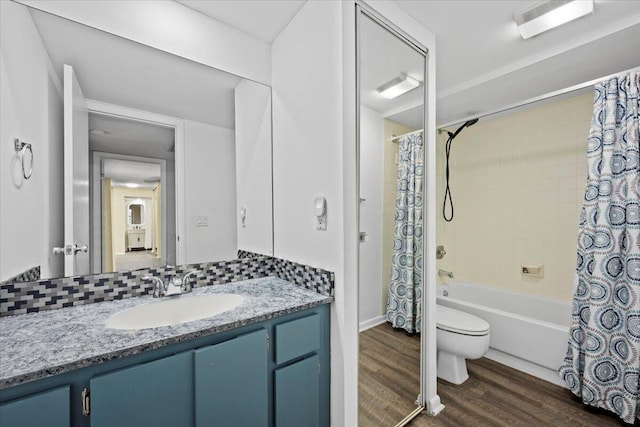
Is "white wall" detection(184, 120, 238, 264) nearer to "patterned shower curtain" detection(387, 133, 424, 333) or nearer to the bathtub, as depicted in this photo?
"patterned shower curtain" detection(387, 133, 424, 333)

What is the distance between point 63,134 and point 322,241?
4.12ft

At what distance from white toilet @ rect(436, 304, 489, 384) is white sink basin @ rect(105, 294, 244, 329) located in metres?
1.57

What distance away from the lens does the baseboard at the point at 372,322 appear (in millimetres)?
1521

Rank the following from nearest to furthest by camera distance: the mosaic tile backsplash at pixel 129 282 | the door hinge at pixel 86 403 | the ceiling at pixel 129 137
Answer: the door hinge at pixel 86 403 → the mosaic tile backsplash at pixel 129 282 → the ceiling at pixel 129 137

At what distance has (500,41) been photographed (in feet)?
6.15

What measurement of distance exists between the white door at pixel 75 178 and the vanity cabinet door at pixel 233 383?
76 centimetres

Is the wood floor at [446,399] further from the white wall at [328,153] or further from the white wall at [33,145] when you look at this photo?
the white wall at [33,145]

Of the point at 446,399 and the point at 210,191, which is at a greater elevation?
the point at 210,191

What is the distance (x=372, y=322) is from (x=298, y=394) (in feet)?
1.86

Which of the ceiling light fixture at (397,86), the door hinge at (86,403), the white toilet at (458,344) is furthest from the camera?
the white toilet at (458,344)

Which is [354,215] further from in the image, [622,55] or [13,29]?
[622,55]

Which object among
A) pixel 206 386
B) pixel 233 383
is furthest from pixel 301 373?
pixel 206 386

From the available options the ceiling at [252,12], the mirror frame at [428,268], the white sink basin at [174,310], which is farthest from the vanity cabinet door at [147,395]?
the ceiling at [252,12]

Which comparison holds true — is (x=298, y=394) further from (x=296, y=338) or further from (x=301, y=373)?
(x=296, y=338)
